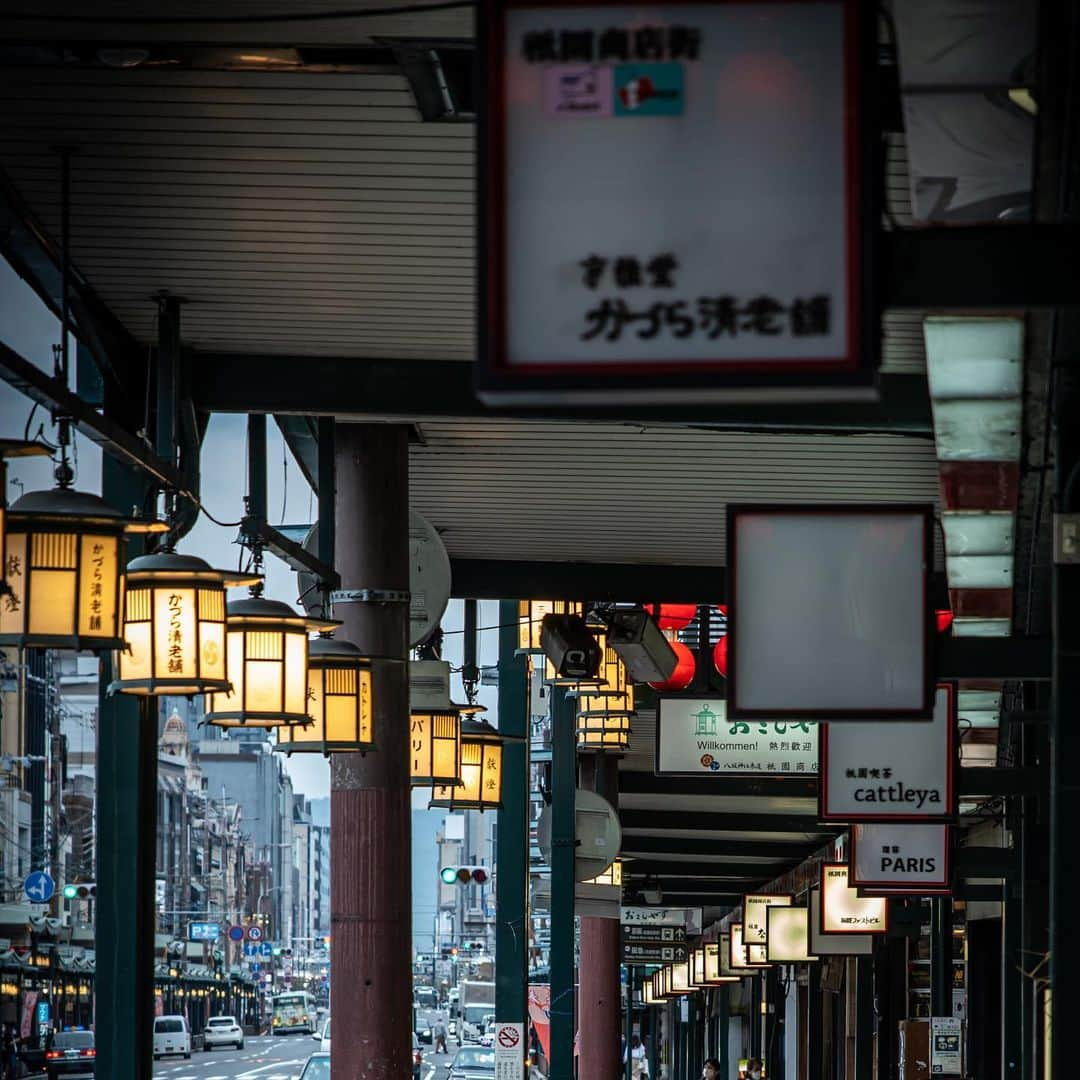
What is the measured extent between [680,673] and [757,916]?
976 centimetres

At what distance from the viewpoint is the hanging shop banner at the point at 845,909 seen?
22.3 m

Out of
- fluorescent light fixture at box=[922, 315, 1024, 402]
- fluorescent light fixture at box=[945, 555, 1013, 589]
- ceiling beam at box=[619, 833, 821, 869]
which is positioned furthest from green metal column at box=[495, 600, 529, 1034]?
ceiling beam at box=[619, 833, 821, 869]

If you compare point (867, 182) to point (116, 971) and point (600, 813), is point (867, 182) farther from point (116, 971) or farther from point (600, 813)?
point (600, 813)

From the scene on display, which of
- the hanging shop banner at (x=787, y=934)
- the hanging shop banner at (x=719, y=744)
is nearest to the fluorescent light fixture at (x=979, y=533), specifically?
the hanging shop banner at (x=719, y=744)

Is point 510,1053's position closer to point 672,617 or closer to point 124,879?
point 672,617

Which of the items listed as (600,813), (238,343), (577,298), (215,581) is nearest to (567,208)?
(577,298)

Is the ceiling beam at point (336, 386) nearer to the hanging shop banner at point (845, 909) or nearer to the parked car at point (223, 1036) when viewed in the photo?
the hanging shop banner at point (845, 909)

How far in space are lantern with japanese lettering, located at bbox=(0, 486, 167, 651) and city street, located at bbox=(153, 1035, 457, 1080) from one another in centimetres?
3485

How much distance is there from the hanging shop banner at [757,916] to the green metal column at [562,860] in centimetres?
559

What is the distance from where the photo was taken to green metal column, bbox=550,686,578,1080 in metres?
21.6

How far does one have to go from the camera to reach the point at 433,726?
49.1 ft

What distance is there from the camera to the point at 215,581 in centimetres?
834

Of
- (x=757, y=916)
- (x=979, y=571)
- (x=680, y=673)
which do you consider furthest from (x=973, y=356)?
(x=757, y=916)

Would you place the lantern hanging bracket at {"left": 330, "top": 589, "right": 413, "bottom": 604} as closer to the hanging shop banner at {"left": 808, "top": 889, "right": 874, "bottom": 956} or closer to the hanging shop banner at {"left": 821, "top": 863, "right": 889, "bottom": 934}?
the hanging shop banner at {"left": 821, "top": 863, "right": 889, "bottom": 934}
